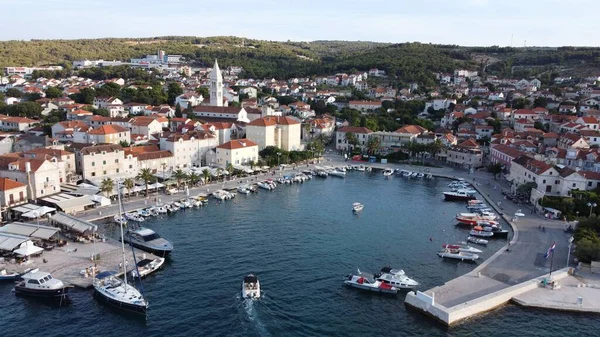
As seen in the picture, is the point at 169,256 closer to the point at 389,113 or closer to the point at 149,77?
the point at 389,113

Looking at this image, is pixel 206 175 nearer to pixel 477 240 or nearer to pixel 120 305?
pixel 120 305

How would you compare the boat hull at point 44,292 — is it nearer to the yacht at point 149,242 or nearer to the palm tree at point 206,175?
the yacht at point 149,242

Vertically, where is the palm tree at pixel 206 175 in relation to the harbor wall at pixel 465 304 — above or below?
above

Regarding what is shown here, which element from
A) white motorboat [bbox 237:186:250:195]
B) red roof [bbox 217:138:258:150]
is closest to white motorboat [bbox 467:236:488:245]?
white motorboat [bbox 237:186:250:195]

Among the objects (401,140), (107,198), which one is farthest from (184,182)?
(401,140)

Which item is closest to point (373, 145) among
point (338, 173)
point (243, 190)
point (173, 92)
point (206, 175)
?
point (338, 173)

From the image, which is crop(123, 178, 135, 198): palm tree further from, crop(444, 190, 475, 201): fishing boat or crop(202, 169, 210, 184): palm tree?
crop(444, 190, 475, 201): fishing boat

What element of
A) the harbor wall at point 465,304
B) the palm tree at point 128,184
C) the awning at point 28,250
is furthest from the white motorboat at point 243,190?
the harbor wall at point 465,304

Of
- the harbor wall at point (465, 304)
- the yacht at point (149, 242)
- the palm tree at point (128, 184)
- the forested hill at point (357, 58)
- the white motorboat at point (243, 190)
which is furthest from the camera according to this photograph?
the forested hill at point (357, 58)
